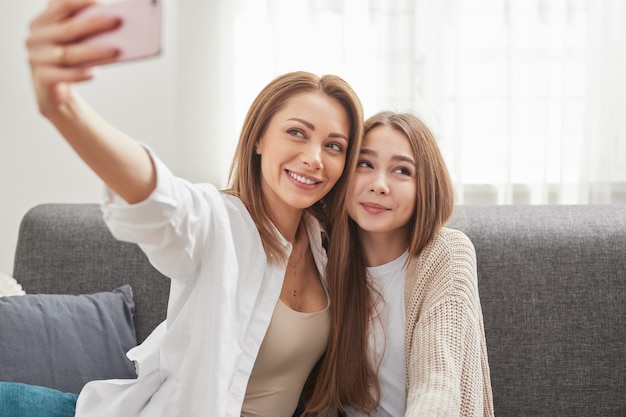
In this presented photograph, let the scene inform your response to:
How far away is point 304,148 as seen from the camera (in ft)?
4.83

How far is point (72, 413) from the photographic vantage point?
5.01 feet

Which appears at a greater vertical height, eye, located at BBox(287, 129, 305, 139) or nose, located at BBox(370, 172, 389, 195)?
eye, located at BBox(287, 129, 305, 139)

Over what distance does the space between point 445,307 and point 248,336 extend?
1.28ft

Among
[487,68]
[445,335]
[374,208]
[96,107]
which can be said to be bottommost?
[445,335]

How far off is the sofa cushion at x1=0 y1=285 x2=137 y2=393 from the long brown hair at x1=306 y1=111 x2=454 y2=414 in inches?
20.6

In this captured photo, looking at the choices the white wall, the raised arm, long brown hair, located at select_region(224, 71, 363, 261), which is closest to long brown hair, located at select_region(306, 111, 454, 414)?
long brown hair, located at select_region(224, 71, 363, 261)

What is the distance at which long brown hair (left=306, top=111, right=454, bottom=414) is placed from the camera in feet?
5.19

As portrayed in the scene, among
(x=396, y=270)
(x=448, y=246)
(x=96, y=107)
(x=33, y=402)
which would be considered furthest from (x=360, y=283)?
(x=96, y=107)

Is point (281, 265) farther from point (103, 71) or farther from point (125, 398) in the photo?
point (103, 71)

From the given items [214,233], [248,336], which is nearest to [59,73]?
[214,233]

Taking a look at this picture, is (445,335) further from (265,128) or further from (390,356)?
(265,128)

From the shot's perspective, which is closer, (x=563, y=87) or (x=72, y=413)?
(x=72, y=413)

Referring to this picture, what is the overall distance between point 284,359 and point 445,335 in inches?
12.8

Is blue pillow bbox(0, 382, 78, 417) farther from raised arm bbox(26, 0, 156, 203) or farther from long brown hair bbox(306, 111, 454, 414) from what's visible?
raised arm bbox(26, 0, 156, 203)
